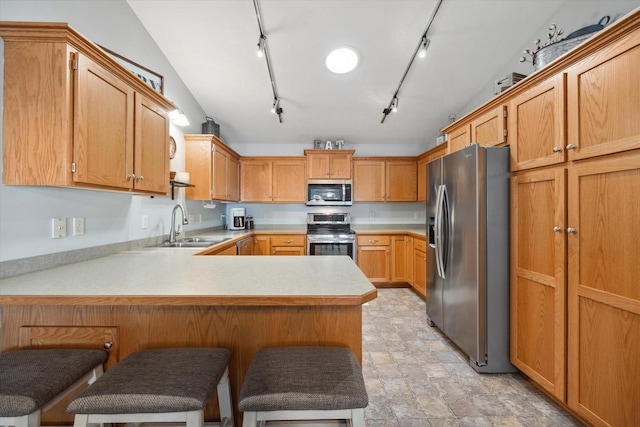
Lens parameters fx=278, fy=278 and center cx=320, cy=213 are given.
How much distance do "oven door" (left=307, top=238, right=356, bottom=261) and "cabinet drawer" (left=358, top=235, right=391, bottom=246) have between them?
18cm

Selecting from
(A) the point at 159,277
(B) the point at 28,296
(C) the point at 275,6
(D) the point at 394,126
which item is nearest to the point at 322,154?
(D) the point at 394,126

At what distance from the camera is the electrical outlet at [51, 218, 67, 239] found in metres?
1.60

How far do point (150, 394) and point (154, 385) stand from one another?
0.03 meters

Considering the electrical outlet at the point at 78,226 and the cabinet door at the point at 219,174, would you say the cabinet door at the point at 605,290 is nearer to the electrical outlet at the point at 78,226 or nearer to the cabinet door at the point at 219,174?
the electrical outlet at the point at 78,226

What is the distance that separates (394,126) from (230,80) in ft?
8.13

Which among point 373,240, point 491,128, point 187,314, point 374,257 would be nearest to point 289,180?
point 373,240

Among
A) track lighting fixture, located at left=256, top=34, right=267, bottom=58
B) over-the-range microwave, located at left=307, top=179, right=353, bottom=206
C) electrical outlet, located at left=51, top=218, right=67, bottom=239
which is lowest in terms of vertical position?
electrical outlet, located at left=51, top=218, right=67, bottom=239

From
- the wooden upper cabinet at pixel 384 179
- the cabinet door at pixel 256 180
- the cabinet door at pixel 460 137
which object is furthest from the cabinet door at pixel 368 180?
the cabinet door at pixel 460 137

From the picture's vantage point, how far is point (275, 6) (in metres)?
2.54

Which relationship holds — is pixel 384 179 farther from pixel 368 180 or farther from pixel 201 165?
pixel 201 165

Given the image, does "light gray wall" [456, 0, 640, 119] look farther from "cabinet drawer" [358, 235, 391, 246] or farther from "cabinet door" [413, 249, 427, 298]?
"cabinet drawer" [358, 235, 391, 246]

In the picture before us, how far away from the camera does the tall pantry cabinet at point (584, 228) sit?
1.28 meters

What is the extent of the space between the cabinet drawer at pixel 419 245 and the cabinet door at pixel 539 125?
1.77 m

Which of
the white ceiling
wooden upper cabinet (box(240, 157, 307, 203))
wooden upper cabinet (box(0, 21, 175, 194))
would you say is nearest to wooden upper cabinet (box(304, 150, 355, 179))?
wooden upper cabinet (box(240, 157, 307, 203))
